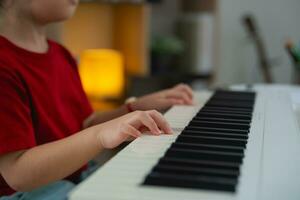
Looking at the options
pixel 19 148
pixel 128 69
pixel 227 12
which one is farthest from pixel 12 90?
pixel 227 12

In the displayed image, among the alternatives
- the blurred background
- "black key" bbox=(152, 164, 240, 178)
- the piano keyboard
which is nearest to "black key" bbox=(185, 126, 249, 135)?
the piano keyboard

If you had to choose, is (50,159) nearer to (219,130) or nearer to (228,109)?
(219,130)

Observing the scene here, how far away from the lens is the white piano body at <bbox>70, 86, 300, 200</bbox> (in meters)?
0.58

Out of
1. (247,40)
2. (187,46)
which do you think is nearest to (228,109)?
(247,40)

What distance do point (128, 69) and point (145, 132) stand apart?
1653 mm

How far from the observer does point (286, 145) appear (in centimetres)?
82

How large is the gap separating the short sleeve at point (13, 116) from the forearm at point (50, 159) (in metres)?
0.03

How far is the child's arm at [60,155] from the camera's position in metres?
0.84

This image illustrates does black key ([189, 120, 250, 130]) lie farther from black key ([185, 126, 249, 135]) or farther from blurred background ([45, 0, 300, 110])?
blurred background ([45, 0, 300, 110])

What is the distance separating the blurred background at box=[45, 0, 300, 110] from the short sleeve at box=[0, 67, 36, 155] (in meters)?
1.30

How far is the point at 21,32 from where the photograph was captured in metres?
1.08

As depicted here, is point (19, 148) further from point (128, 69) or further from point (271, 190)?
point (128, 69)

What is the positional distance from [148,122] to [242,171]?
226mm

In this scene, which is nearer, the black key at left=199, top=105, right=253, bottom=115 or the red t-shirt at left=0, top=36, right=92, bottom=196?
the red t-shirt at left=0, top=36, right=92, bottom=196
